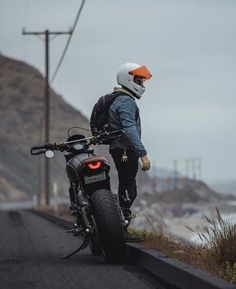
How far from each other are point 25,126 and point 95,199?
126 metres

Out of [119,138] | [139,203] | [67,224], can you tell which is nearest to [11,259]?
[119,138]

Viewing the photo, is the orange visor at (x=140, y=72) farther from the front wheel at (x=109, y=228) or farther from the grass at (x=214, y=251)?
the grass at (x=214, y=251)

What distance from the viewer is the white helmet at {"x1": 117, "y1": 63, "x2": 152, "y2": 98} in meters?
10.4

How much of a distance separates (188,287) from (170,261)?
1.09m

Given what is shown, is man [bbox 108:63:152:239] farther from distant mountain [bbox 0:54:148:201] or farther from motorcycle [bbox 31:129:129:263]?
distant mountain [bbox 0:54:148:201]

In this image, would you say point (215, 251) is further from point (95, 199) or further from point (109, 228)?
point (95, 199)

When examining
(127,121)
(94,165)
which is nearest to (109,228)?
(94,165)

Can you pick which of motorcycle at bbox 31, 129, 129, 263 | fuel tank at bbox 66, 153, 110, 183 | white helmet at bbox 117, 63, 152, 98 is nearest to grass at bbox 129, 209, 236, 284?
motorcycle at bbox 31, 129, 129, 263

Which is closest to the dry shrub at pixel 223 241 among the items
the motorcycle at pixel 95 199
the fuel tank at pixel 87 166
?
the motorcycle at pixel 95 199

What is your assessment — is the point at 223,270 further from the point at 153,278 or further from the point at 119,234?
the point at 119,234

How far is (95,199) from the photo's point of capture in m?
9.34

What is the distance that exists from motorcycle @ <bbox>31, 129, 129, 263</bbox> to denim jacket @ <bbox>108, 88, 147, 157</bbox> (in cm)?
15

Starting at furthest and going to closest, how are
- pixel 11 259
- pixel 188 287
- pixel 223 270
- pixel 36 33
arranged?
pixel 36 33 < pixel 11 259 < pixel 223 270 < pixel 188 287

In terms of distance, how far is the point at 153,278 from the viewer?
27.0 feet
